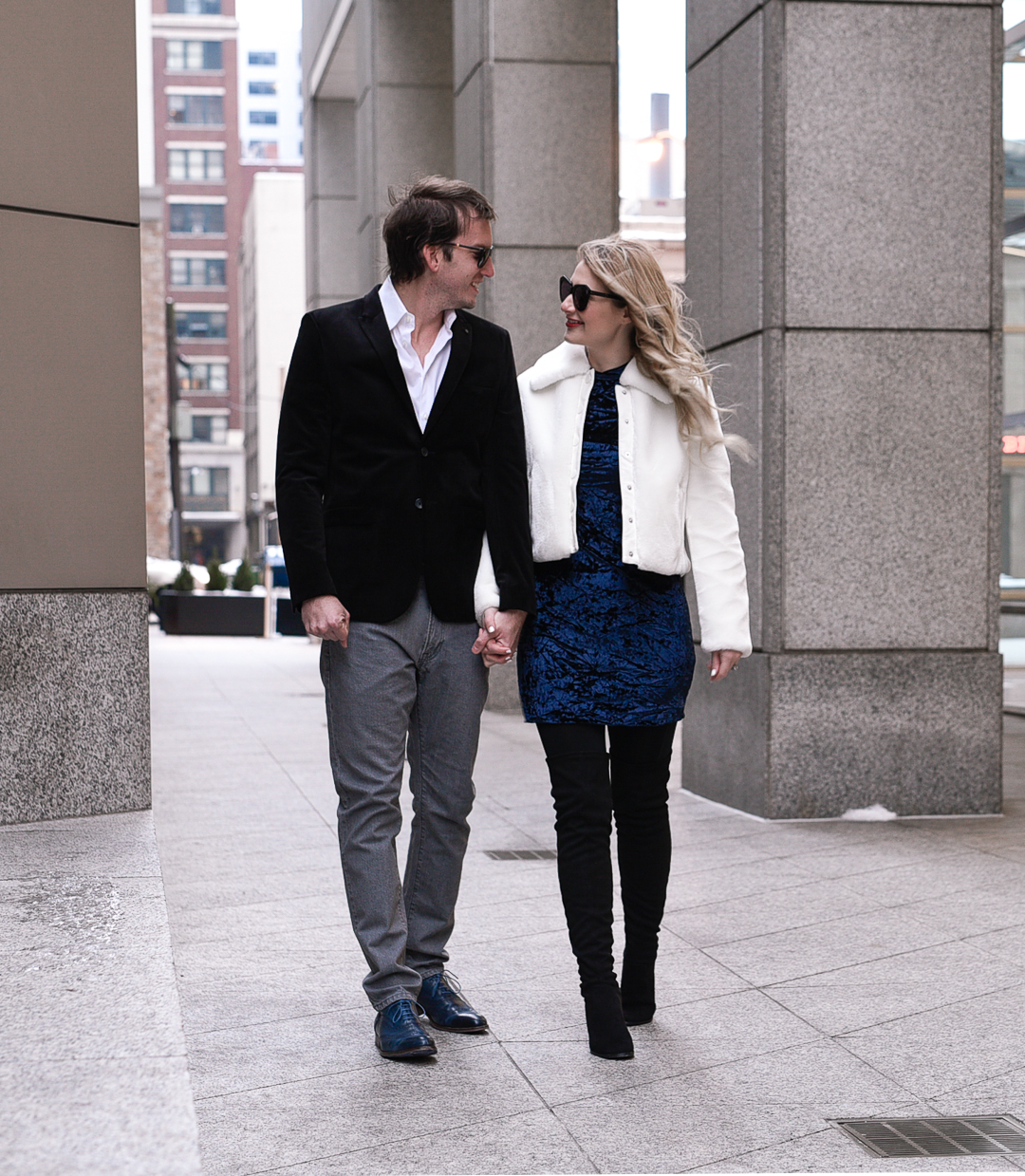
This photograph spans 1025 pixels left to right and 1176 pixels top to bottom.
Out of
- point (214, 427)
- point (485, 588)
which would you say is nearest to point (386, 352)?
point (485, 588)

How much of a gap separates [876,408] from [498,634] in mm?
3890

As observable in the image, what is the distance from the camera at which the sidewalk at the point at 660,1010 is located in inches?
130

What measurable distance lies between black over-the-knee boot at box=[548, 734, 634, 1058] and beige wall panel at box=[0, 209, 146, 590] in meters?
2.41

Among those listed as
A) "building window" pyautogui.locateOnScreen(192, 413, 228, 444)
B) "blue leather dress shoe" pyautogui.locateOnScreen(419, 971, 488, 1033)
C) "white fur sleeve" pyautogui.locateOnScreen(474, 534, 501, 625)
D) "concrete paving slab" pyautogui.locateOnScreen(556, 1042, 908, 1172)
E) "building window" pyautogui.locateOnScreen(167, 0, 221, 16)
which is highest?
"building window" pyautogui.locateOnScreen(167, 0, 221, 16)

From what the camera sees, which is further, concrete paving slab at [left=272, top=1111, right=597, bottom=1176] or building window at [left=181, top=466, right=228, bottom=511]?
building window at [left=181, top=466, right=228, bottom=511]

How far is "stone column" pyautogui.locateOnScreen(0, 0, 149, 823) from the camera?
5.48 meters

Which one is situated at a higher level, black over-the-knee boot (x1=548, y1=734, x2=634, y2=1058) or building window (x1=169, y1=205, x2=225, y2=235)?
building window (x1=169, y1=205, x2=225, y2=235)

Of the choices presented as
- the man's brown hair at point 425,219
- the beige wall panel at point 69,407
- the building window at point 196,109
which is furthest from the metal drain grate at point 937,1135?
the building window at point 196,109

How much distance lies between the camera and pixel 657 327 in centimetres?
392

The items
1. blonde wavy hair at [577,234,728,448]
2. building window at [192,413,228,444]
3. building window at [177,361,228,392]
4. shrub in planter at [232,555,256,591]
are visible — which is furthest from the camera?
building window at [177,361,228,392]

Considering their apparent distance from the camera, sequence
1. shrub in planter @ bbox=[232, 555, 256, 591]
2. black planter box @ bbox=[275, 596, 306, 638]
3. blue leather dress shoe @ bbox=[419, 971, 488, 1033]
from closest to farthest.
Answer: blue leather dress shoe @ bbox=[419, 971, 488, 1033] < black planter box @ bbox=[275, 596, 306, 638] < shrub in planter @ bbox=[232, 555, 256, 591]

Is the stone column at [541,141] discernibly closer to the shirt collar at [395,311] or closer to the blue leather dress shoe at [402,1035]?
the shirt collar at [395,311]

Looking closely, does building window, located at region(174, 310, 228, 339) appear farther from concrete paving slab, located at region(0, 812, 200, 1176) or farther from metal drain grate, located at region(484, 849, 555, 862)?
concrete paving slab, located at region(0, 812, 200, 1176)

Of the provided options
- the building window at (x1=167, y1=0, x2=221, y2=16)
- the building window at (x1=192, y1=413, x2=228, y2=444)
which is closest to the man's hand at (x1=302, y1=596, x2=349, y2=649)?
the building window at (x1=192, y1=413, x2=228, y2=444)
